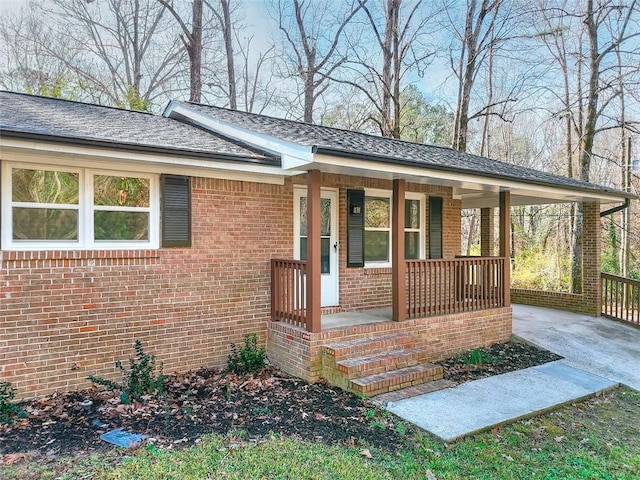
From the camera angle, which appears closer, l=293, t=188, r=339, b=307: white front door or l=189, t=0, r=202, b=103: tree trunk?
l=293, t=188, r=339, b=307: white front door

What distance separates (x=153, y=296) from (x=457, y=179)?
484 cm

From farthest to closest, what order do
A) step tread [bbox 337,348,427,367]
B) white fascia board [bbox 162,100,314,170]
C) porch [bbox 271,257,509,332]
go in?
porch [bbox 271,257,509,332]
step tread [bbox 337,348,427,367]
white fascia board [bbox 162,100,314,170]

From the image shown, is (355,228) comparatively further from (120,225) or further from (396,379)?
(120,225)

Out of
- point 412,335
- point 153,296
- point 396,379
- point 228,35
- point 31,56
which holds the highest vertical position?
point 228,35

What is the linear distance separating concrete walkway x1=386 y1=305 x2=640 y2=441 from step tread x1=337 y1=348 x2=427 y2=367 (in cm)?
75

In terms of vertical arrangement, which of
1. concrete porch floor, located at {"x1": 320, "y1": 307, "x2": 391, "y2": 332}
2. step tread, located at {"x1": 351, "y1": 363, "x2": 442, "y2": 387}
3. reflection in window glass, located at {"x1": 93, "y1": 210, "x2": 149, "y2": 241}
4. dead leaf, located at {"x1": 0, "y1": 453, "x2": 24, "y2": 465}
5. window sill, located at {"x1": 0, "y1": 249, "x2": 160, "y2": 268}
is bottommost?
dead leaf, located at {"x1": 0, "y1": 453, "x2": 24, "y2": 465}

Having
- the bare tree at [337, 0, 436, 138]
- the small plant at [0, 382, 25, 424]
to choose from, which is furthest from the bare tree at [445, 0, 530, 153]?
the small plant at [0, 382, 25, 424]

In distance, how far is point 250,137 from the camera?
6645 mm

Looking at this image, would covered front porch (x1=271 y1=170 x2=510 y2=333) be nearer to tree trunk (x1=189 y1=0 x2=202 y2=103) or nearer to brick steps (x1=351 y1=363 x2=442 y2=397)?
brick steps (x1=351 y1=363 x2=442 y2=397)

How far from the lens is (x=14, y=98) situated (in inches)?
282

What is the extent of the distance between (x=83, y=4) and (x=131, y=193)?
14.9 meters

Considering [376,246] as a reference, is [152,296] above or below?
below

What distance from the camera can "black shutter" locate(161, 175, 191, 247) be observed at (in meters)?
5.98

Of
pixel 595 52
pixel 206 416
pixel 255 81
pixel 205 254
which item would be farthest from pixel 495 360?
pixel 255 81
